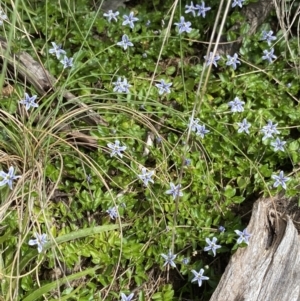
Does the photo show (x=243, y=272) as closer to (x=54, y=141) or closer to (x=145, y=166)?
(x=145, y=166)

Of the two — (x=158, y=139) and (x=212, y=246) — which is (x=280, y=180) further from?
(x=158, y=139)

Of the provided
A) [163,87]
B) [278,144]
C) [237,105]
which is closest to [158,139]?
Result: [163,87]

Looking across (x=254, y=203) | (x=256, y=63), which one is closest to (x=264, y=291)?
(x=254, y=203)

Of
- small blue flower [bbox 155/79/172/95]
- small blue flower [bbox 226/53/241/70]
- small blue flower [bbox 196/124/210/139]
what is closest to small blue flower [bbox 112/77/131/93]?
small blue flower [bbox 155/79/172/95]

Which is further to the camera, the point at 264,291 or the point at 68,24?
the point at 68,24

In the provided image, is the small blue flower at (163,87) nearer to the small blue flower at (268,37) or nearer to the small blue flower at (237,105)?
the small blue flower at (237,105)

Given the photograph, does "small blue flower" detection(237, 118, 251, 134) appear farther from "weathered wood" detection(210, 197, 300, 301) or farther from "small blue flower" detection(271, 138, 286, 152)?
"weathered wood" detection(210, 197, 300, 301)

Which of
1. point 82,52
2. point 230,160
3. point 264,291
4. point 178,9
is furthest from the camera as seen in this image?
point 178,9
